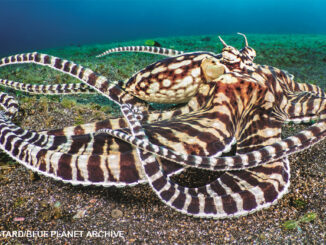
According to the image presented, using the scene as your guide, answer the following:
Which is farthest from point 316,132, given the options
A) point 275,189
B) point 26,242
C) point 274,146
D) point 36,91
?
point 36,91

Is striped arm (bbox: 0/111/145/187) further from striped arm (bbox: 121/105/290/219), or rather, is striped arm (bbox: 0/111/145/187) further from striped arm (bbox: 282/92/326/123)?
striped arm (bbox: 282/92/326/123)

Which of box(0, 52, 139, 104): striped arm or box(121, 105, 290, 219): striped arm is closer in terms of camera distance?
box(121, 105, 290, 219): striped arm

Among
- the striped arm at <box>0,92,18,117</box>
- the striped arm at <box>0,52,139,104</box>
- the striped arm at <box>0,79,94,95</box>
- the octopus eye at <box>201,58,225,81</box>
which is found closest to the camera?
the octopus eye at <box>201,58,225,81</box>

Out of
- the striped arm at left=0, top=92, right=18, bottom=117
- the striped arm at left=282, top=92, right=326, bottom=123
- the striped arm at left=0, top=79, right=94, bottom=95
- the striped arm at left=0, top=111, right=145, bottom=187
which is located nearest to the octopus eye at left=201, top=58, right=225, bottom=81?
the striped arm at left=282, top=92, right=326, bottom=123

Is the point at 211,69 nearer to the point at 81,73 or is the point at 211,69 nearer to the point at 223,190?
the point at 223,190

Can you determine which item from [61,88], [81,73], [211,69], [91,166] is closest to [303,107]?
[211,69]

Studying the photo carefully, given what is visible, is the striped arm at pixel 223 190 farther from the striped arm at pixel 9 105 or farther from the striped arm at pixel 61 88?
the striped arm at pixel 9 105
